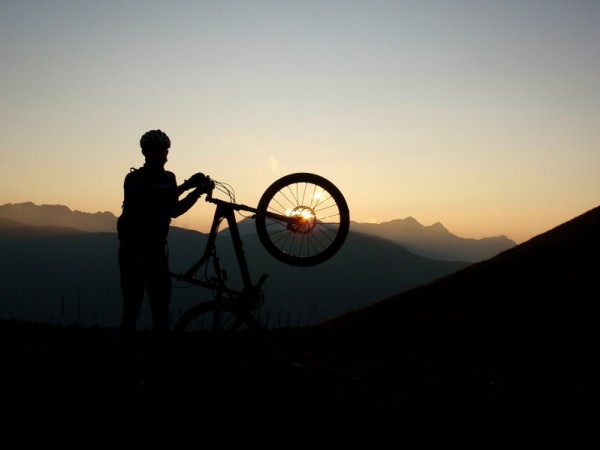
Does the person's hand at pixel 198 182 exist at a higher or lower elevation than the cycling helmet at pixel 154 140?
lower

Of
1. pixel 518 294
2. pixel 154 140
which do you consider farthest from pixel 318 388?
pixel 518 294

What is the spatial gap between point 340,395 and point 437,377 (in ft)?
7.16

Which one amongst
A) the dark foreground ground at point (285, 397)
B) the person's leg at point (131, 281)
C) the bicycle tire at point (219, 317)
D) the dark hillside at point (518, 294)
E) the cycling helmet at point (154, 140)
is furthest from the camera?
the dark hillside at point (518, 294)

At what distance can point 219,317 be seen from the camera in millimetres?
7391

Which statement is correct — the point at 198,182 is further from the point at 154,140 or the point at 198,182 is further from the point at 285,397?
the point at 285,397

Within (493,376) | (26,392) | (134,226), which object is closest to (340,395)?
(493,376)

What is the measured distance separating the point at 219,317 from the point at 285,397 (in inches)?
56.0

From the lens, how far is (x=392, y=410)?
6633mm

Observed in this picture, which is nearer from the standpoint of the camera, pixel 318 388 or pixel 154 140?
pixel 154 140

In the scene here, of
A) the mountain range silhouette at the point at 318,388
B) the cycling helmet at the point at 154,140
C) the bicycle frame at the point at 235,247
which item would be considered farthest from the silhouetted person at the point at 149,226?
the mountain range silhouette at the point at 318,388

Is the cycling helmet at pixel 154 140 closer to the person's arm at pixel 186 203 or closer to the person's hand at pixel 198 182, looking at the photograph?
the person's hand at pixel 198 182

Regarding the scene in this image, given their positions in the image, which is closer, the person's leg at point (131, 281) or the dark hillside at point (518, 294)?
the person's leg at point (131, 281)

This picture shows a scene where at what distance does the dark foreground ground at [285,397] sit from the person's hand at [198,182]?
2.23m

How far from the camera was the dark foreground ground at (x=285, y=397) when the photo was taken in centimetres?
570
